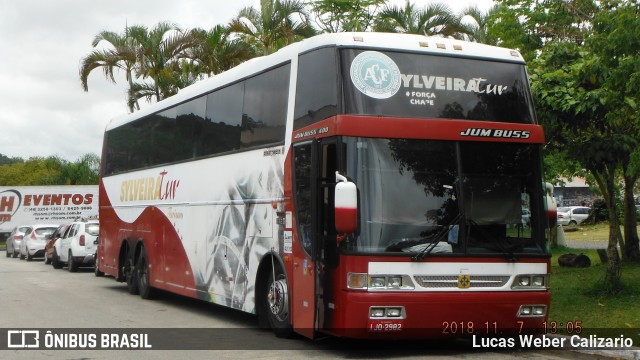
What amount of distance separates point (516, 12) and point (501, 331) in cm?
1160

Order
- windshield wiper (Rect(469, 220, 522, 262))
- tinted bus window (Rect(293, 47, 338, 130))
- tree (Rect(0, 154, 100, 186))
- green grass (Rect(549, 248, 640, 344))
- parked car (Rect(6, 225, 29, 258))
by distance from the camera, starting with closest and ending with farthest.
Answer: windshield wiper (Rect(469, 220, 522, 262))
tinted bus window (Rect(293, 47, 338, 130))
green grass (Rect(549, 248, 640, 344))
parked car (Rect(6, 225, 29, 258))
tree (Rect(0, 154, 100, 186))

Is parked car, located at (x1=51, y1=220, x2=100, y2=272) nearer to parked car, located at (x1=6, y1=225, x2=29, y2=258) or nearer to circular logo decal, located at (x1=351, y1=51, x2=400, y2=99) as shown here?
parked car, located at (x1=6, y1=225, x2=29, y2=258)

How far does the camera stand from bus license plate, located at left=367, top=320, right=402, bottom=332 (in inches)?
383

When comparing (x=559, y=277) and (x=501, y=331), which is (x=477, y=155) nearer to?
(x=501, y=331)

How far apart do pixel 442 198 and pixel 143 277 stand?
33.2ft

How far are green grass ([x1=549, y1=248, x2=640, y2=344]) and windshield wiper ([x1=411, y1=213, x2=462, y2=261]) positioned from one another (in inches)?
109

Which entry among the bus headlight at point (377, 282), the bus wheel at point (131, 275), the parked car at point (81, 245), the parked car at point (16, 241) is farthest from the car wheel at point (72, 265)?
the bus headlight at point (377, 282)

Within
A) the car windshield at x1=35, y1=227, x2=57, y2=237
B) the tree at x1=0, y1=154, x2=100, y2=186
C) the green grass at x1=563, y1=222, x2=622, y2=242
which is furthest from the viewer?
the tree at x1=0, y1=154, x2=100, y2=186

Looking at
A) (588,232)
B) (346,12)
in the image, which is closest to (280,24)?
(346,12)

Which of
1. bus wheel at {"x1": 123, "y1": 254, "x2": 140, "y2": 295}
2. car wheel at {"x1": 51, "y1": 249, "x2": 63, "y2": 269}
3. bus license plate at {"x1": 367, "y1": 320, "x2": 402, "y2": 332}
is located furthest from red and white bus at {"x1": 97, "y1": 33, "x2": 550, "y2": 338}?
car wheel at {"x1": 51, "y1": 249, "x2": 63, "y2": 269}

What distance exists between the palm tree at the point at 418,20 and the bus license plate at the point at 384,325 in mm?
17024

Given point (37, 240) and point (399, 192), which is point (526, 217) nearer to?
point (399, 192)

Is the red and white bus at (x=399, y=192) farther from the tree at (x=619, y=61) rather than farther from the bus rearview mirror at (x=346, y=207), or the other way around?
the tree at (x=619, y=61)

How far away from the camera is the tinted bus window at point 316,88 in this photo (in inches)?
410
